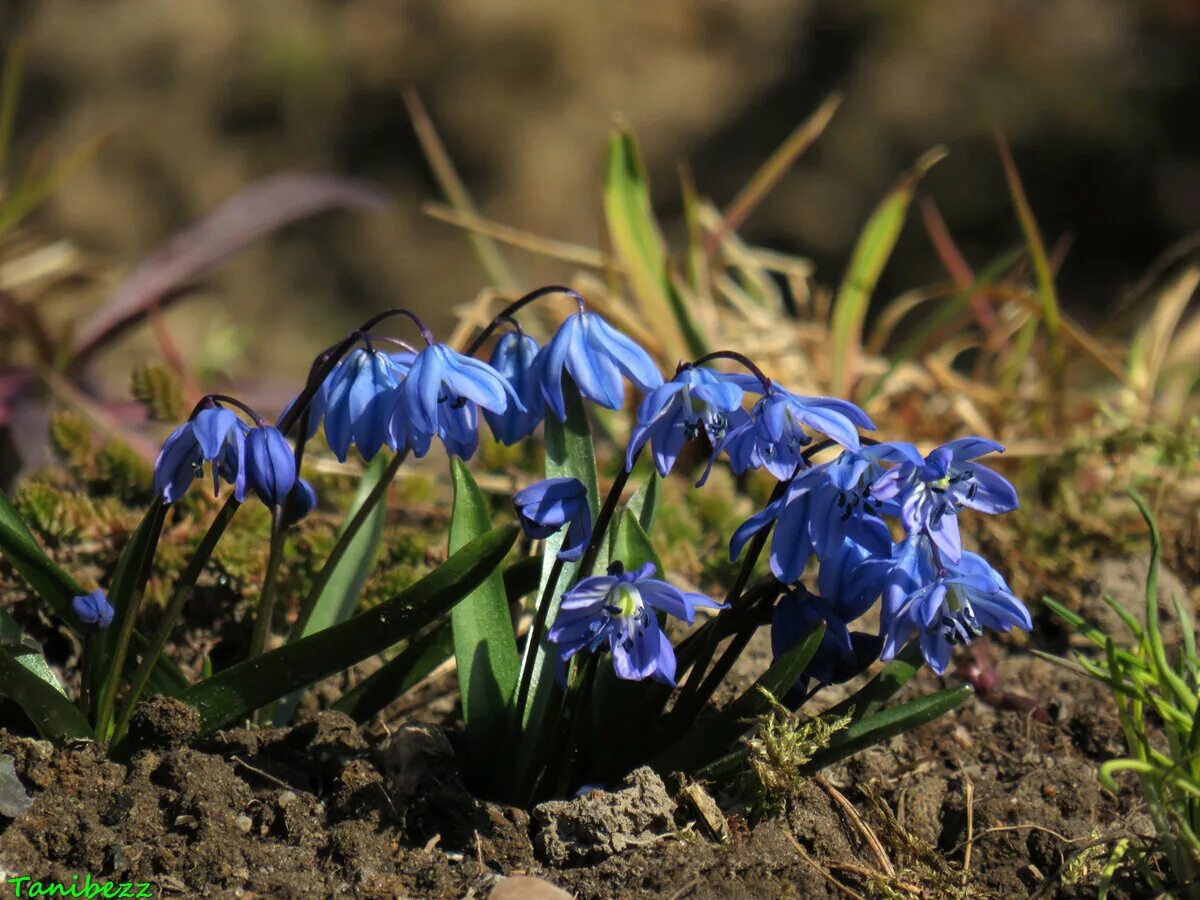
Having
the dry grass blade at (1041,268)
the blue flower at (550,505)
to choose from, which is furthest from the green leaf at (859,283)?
the blue flower at (550,505)

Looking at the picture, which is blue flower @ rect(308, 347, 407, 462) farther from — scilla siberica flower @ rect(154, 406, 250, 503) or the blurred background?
the blurred background

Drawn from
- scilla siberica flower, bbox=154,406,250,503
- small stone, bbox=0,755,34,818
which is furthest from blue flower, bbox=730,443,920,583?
small stone, bbox=0,755,34,818

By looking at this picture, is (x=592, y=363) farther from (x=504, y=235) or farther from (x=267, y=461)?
(x=504, y=235)

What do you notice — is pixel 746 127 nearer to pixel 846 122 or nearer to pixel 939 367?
pixel 846 122

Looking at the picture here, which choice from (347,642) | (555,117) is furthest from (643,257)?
(555,117)

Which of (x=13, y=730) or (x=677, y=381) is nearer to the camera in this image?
(x=677, y=381)

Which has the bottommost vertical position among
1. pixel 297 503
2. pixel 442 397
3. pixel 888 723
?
pixel 888 723

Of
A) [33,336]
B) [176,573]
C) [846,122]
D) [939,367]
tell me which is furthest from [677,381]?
[846,122]
